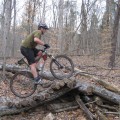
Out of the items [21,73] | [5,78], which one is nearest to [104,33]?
[5,78]

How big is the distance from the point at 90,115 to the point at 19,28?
147ft

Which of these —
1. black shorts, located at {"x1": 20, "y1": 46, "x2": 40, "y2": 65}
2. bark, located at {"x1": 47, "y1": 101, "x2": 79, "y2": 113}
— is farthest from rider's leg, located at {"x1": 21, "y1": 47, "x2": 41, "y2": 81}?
bark, located at {"x1": 47, "y1": 101, "x2": 79, "y2": 113}

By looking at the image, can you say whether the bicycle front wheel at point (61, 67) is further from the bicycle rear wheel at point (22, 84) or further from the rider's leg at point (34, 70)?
the bicycle rear wheel at point (22, 84)

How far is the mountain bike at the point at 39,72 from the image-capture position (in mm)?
9408

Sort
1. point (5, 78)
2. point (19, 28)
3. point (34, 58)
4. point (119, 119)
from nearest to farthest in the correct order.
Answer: point (119, 119) → point (34, 58) → point (5, 78) → point (19, 28)

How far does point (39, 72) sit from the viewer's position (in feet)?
32.0

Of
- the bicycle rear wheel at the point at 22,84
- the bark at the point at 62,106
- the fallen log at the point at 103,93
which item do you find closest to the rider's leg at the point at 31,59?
the bicycle rear wheel at the point at 22,84

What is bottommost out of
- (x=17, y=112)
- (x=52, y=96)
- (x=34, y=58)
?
(x=17, y=112)

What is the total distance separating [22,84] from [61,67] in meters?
1.51

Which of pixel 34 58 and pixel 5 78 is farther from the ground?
pixel 34 58

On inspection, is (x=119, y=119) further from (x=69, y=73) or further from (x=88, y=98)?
(x=69, y=73)

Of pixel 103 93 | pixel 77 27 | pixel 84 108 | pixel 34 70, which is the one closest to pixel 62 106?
pixel 84 108

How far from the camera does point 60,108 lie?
8.29 metres

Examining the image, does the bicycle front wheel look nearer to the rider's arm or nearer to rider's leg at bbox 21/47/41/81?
rider's leg at bbox 21/47/41/81
